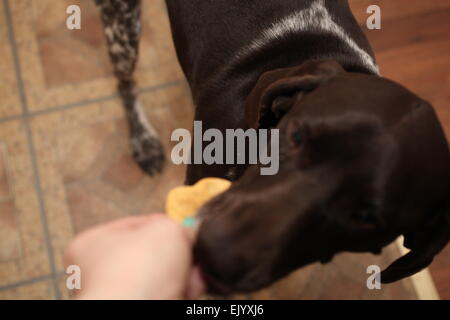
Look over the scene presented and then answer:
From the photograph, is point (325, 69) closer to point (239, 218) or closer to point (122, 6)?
point (239, 218)

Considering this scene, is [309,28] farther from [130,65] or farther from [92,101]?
[92,101]

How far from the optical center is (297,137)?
4.86 feet

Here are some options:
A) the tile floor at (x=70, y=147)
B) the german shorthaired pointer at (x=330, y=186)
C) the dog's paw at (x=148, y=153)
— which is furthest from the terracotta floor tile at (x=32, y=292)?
the german shorthaired pointer at (x=330, y=186)

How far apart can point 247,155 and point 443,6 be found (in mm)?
2037

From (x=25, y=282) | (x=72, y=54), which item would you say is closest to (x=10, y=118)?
(x=72, y=54)

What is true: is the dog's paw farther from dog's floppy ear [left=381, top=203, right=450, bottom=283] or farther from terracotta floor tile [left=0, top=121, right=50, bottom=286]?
dog's floppy ear [left=381, top=203, right=450, bottom=283]

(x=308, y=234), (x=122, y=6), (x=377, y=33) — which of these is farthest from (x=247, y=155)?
(x=377, y=33)

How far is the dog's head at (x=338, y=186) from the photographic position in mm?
1287

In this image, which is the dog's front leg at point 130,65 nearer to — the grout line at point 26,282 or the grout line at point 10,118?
the grout line at point 10,118

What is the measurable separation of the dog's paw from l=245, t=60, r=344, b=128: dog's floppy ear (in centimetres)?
101

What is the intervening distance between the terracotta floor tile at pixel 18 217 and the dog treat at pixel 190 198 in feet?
4.77

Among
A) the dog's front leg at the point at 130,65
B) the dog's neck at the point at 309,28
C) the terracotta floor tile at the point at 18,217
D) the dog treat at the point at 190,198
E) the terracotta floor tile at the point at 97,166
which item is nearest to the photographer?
the dog treat at the point at 190,198

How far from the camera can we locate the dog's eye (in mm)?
1466

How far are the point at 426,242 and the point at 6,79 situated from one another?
2441 millimetres
